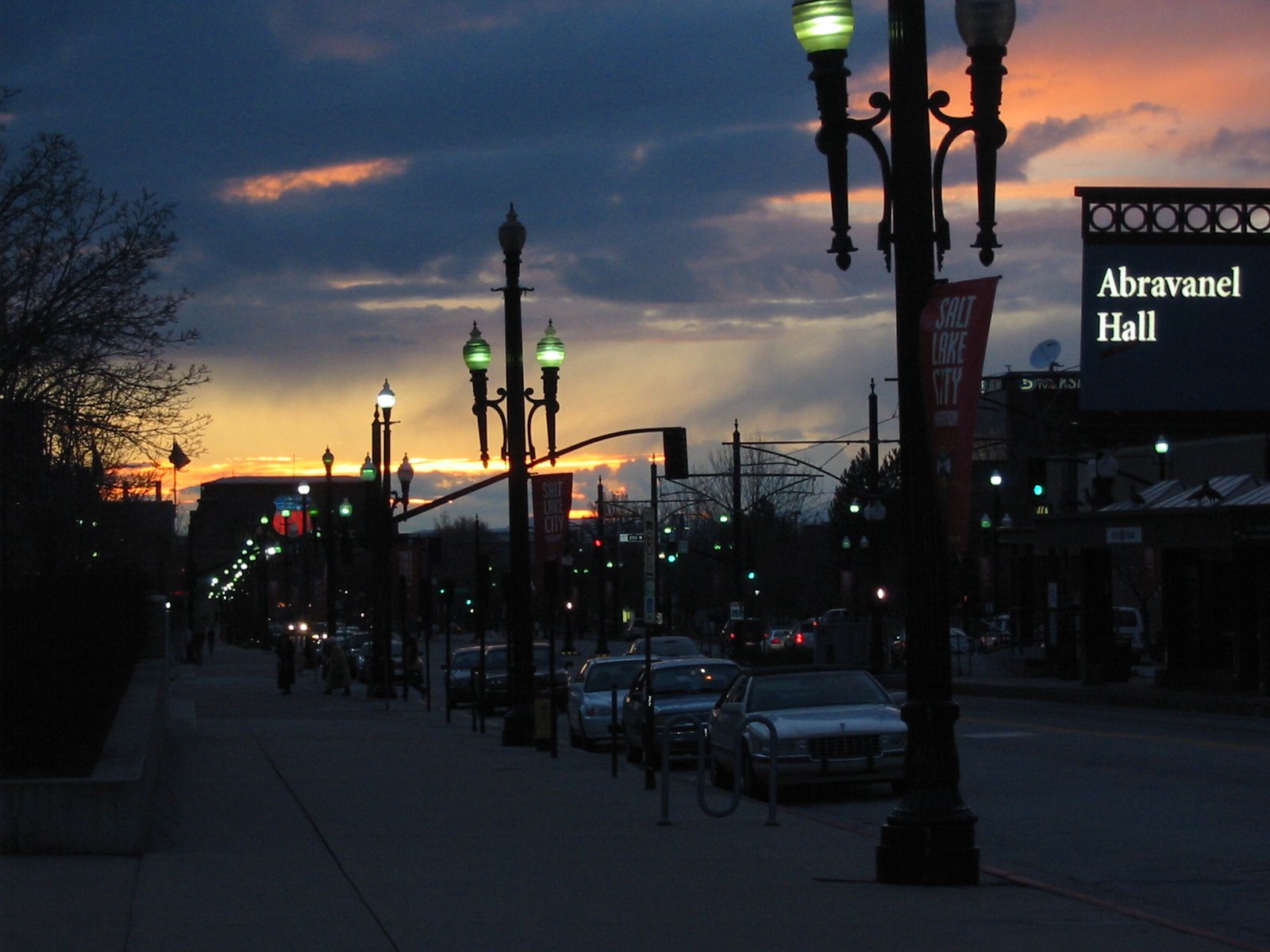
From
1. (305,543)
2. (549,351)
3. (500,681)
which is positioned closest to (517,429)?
(549,351)

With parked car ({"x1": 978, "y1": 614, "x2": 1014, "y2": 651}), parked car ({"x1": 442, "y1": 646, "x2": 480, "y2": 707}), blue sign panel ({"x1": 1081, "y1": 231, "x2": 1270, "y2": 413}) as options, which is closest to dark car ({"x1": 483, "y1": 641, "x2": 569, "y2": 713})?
parked car ({"x1": 442, "y1": 646, "x2": 480, "y2": 707})

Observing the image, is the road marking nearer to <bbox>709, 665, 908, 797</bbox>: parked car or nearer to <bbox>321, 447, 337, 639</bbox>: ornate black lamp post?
<bbox>709, 665, 908, 797</bbox>: parked car

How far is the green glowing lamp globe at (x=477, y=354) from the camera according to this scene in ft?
89.4

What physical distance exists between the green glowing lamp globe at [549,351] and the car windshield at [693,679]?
543 centimetres

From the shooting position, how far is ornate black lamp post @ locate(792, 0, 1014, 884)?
11062 mm

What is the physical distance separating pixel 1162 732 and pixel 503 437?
1146cm

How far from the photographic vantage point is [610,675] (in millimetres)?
28625

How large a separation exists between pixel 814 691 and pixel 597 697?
8.51 m

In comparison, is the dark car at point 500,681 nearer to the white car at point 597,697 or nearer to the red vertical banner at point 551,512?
the white car at point 597,697

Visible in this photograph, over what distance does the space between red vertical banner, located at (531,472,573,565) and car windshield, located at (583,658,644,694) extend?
2059mm

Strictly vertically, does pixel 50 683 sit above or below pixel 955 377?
below

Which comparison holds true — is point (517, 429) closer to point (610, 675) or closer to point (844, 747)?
point (610, 675)

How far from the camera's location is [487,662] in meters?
38.9

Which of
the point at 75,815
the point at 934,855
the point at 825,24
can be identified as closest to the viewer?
the point at 934,855
